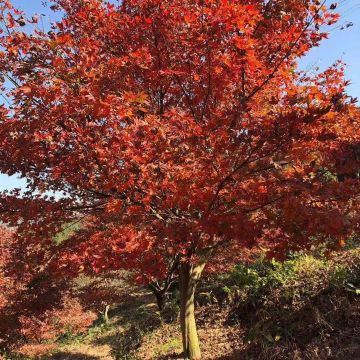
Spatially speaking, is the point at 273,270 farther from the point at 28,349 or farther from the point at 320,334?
the point at 28,349

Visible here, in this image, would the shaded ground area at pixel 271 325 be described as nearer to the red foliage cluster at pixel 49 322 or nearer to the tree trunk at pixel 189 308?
the tree trunk at pixel 189 308

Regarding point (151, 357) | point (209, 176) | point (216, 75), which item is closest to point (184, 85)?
point (216, 75)

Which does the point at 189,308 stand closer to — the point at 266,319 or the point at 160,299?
the point at 266,319

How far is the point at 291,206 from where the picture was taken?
209 inches

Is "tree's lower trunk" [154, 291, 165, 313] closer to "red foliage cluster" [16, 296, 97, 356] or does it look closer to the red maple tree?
"red foliage cluster" [16, 296, 97, 356]

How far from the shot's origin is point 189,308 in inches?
396

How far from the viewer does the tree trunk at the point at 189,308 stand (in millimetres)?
9867

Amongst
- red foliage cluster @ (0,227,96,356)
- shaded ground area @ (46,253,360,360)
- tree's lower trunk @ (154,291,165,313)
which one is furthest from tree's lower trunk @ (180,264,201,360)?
red foliage cluster @ (0,227,96,356)

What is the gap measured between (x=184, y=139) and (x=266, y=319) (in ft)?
19.7

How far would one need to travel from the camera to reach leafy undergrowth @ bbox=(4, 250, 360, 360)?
779 cm

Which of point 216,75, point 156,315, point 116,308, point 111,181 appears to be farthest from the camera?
point 116,308

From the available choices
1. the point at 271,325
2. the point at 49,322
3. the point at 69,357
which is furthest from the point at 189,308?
the point at 69,357

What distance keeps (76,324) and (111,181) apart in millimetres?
11778

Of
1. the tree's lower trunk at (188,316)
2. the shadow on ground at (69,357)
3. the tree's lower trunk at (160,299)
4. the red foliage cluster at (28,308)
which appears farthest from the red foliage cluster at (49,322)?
the tree's lower trunk at (188,316)
